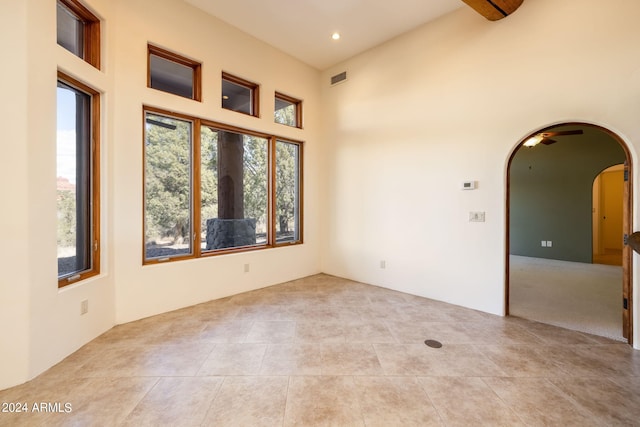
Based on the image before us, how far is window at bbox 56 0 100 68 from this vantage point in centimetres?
259

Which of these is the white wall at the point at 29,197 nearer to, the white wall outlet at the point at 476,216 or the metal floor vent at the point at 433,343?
the metal floor vent at the point at 433,343

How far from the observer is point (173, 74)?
372 cm

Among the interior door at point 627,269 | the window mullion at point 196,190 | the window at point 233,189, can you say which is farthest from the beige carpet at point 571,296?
the window mullion at point 196,190

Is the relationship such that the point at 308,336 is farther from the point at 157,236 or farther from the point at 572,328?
the point at 572,328

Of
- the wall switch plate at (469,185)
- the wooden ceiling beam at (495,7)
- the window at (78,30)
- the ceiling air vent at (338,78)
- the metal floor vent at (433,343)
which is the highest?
the ceiling air vent at (338,78)

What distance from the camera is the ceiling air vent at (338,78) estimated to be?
5063mm

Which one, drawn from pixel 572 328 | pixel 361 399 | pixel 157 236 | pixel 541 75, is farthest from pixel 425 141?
pixel 157 236

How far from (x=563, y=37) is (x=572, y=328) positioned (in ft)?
10.6

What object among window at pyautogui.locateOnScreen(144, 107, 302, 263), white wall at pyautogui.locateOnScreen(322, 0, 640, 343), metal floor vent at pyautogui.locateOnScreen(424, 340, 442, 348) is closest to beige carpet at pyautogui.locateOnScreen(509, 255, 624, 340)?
white wall at pyautogui.locateOnScreen(322, 0, 640, 343)

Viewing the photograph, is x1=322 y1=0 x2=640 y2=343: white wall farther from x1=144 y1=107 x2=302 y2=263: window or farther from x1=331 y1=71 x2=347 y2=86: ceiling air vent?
x1=144 y1=107 x2=302 y2=263: window

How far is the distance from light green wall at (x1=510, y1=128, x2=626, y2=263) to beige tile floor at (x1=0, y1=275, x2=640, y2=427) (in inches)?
204

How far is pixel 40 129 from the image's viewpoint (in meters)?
2.21

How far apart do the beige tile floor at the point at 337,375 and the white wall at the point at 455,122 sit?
3.03 feet

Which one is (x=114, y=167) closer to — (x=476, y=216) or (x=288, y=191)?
(x=288, y=191)
